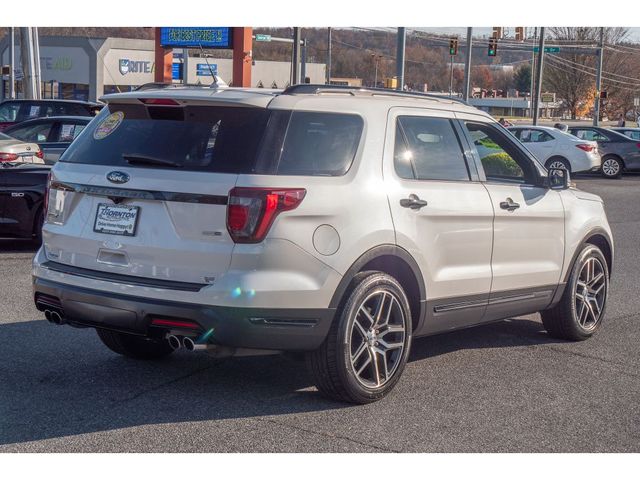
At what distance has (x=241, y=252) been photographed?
518 centimetres

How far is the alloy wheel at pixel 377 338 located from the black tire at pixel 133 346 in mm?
1485

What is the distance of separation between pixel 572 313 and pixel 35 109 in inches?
662

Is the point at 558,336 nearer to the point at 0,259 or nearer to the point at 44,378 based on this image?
the point at 44,378

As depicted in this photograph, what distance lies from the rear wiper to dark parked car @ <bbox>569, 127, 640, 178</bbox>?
2818cm

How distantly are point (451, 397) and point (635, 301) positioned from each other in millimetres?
4296

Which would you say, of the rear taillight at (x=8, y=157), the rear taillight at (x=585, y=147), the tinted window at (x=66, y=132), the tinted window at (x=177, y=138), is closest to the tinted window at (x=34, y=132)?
the tinted window at (x=66, y=132)

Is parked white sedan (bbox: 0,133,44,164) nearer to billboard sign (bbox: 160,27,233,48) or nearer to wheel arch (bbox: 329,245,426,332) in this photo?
wheel arch (bbox: 329,245,426,332)

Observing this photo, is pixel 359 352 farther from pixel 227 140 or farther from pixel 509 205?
pixel 509 205

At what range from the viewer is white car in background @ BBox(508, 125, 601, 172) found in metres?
29.7

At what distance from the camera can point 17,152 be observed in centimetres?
1280

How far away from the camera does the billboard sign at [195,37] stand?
3456cm

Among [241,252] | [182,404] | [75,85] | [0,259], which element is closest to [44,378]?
[182,404]

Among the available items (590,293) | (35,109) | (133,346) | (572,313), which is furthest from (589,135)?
(133,346)

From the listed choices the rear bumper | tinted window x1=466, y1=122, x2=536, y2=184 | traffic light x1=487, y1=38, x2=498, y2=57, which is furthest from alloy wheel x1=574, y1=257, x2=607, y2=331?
traffic light x1=487, y1=38, x2=498, y2=57
